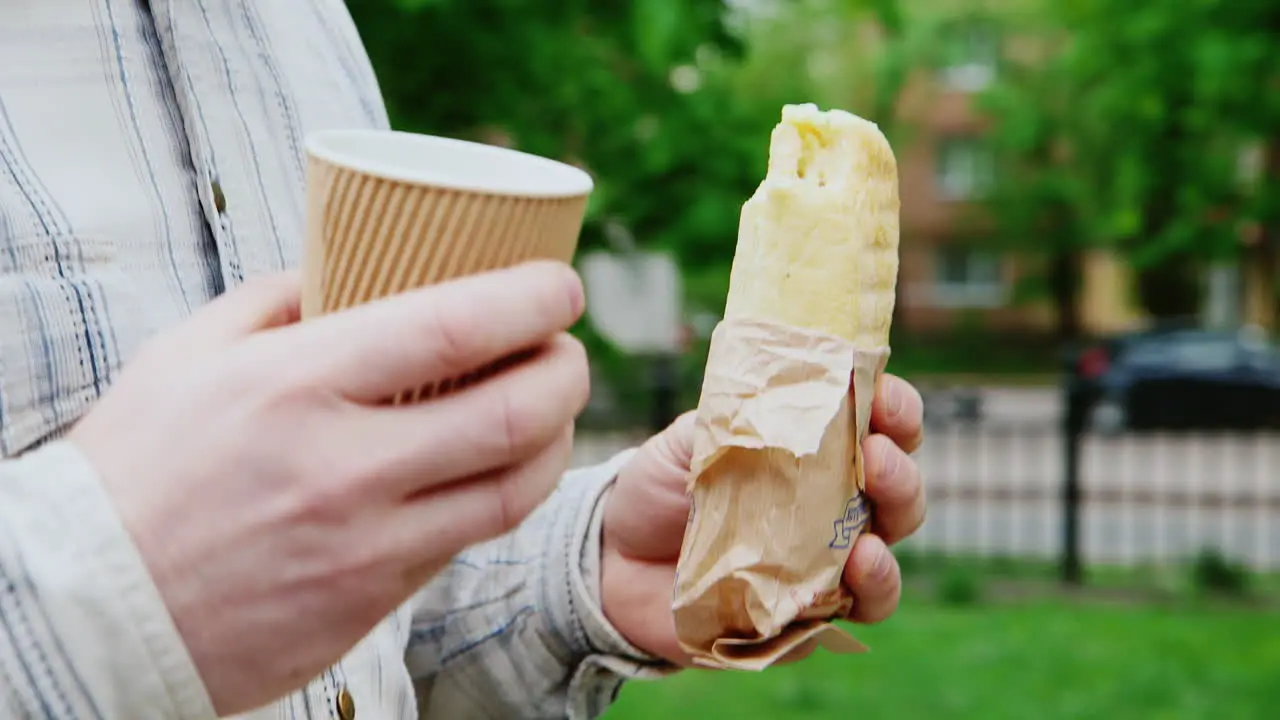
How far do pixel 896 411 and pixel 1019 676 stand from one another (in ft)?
14.4

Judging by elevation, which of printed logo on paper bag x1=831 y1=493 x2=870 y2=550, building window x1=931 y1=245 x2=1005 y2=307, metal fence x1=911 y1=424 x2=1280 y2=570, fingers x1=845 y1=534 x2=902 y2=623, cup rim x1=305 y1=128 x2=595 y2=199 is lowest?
building window x1=931 y1=245 x2=1005 y2=307

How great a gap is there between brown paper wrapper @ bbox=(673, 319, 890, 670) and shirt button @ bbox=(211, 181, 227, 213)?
0.51 meters

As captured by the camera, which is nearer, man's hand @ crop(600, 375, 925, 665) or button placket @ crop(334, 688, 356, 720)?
button placket @ crop(334, 688, 356, 720)

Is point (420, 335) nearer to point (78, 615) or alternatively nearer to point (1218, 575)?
point (78, 615)

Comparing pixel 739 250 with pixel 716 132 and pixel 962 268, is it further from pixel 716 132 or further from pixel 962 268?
pixel 962 268

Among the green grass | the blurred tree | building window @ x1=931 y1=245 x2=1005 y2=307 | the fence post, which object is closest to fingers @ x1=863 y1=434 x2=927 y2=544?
the blurred tree

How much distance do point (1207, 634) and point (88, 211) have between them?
6.15 metres

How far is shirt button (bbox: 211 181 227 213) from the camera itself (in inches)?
45.7

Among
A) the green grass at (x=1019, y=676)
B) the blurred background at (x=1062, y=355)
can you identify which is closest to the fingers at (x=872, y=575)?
the blurred background at (x=1062, y=355)

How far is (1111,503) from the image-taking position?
898 cm

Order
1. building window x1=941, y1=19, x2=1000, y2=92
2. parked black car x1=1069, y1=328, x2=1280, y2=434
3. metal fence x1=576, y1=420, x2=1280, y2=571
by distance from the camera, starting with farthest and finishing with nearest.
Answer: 1. building window x1=941, y1=19, x2=1000, y2=92
2. parked black car x1=1069, y1=328, x2=1280, y2=434
3. metal fence x1=576, y1=420, x2=1280, y2=571

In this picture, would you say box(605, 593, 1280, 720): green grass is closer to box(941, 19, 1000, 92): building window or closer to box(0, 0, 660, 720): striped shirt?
box(0, 0, 660, 720): striped shirt

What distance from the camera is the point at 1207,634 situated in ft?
20.0

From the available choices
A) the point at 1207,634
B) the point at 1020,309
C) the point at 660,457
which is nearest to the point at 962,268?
the point at 1020,309
